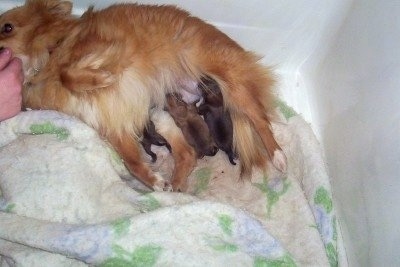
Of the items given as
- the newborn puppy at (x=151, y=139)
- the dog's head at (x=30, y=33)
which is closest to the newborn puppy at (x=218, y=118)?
the newborn puppy at (x=151, y=139)

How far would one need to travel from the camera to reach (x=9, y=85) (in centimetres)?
205

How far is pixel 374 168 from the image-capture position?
79.4 inches

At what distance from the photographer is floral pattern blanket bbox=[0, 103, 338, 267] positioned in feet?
5.85

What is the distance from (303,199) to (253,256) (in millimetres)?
442

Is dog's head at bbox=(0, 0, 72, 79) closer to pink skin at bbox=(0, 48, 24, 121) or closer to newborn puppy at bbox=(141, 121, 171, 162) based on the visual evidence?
pink skin at bbox=(0, 48, 24, 121)

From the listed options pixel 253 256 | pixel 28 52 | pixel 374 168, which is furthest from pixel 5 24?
pixel 374 168

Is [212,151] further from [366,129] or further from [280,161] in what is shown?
[366,129]

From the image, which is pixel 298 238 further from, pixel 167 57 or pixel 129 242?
pixel 167 57

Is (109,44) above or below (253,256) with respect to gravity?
above

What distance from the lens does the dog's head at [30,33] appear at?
2254 millimetres

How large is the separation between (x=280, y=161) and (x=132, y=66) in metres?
0.81

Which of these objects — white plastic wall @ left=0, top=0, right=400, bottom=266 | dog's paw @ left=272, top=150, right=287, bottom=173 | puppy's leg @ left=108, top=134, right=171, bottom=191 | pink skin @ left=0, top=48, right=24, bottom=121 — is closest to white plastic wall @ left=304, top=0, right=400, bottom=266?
white plastic wall @ left=0, top=0, right=400, bottom=266

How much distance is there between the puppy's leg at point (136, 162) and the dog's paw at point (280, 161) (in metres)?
0.51

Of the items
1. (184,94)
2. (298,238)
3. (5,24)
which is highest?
(5,24)
